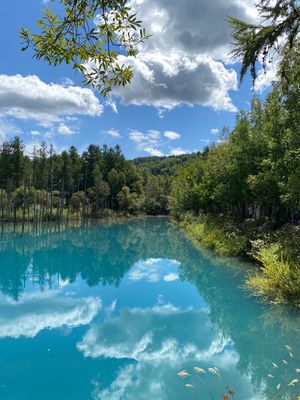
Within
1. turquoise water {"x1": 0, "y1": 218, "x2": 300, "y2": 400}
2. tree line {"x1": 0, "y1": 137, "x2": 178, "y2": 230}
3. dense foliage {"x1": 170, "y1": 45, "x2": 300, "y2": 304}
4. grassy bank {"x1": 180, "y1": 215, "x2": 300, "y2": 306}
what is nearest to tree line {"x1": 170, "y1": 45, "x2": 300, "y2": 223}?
dense foliage {"x1": 170, "y1": 45, "x2": 300, "y2": 304}

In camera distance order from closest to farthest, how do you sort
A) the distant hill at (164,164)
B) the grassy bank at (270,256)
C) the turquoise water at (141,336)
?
the turquoise water at (141,336) → the grassy bank at (270,256) → the distant hill at (164,164)

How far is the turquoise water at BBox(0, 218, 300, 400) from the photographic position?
7.21 m

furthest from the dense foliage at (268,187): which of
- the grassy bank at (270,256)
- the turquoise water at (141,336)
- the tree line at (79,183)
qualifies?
the tree line at (79,183)

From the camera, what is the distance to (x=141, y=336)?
10.1m

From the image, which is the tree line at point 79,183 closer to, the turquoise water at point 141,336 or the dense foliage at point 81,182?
the dense foliage at point 81,182

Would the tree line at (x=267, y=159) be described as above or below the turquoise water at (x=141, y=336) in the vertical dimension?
above

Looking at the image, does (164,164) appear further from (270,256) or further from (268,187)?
(270,256)

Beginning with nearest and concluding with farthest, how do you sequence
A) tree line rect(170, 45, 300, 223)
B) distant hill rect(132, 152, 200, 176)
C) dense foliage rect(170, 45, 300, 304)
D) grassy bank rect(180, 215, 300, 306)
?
grassy bank rect(180, 215, 300, 306) < dense foliage rect(170, 45, 300, 304) < tree line rect(170, 45, 300, 223) < distant hill rect(132, 152, 200, 176)

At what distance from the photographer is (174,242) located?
31.7 m

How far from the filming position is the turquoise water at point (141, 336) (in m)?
7.21

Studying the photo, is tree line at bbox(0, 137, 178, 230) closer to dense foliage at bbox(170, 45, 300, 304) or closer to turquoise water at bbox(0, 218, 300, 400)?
dense foliage at bbox(170, 45, 300, 304)

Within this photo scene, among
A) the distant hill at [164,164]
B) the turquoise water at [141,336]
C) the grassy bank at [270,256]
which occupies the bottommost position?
the turquoise water at [141,336]

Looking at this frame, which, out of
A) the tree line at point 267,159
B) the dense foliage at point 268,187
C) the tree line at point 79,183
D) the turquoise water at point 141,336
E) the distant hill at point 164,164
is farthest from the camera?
the distant hill at point 164,164

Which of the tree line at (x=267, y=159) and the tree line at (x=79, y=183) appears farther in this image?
the tree line at (x=79, y=183)
